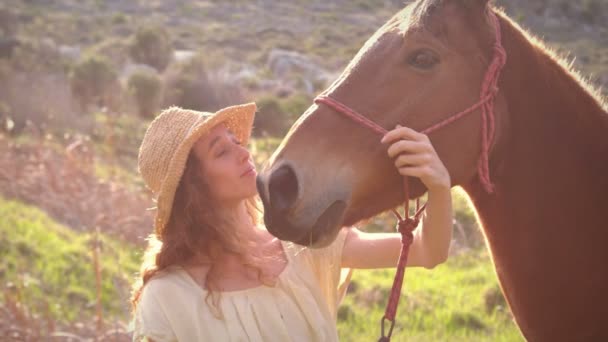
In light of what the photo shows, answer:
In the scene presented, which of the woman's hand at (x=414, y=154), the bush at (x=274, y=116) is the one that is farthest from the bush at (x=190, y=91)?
the woman's hand at (x=414, y=154)

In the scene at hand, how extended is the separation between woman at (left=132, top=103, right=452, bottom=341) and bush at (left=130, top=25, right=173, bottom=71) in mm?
23353

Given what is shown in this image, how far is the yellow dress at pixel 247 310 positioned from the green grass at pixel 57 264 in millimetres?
2953

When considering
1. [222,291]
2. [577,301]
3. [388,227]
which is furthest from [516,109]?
[388,227]

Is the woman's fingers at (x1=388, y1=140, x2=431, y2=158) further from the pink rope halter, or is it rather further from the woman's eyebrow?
the woman's eyebrow

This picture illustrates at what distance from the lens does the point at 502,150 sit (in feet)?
7.41

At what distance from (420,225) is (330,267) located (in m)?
0.45

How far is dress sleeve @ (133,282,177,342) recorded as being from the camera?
7.70ft

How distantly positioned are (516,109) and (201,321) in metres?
1.38

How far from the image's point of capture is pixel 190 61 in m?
20.0

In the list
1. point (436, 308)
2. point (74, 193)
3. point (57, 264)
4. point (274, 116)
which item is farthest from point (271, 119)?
point (436, 308)

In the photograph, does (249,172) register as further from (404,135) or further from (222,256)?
(404,135)

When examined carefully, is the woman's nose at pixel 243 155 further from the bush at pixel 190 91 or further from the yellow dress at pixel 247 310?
the bush at pixel 190 91

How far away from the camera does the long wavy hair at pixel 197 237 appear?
8.41ft

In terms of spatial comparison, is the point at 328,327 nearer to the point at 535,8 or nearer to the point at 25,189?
the point at 25,189
